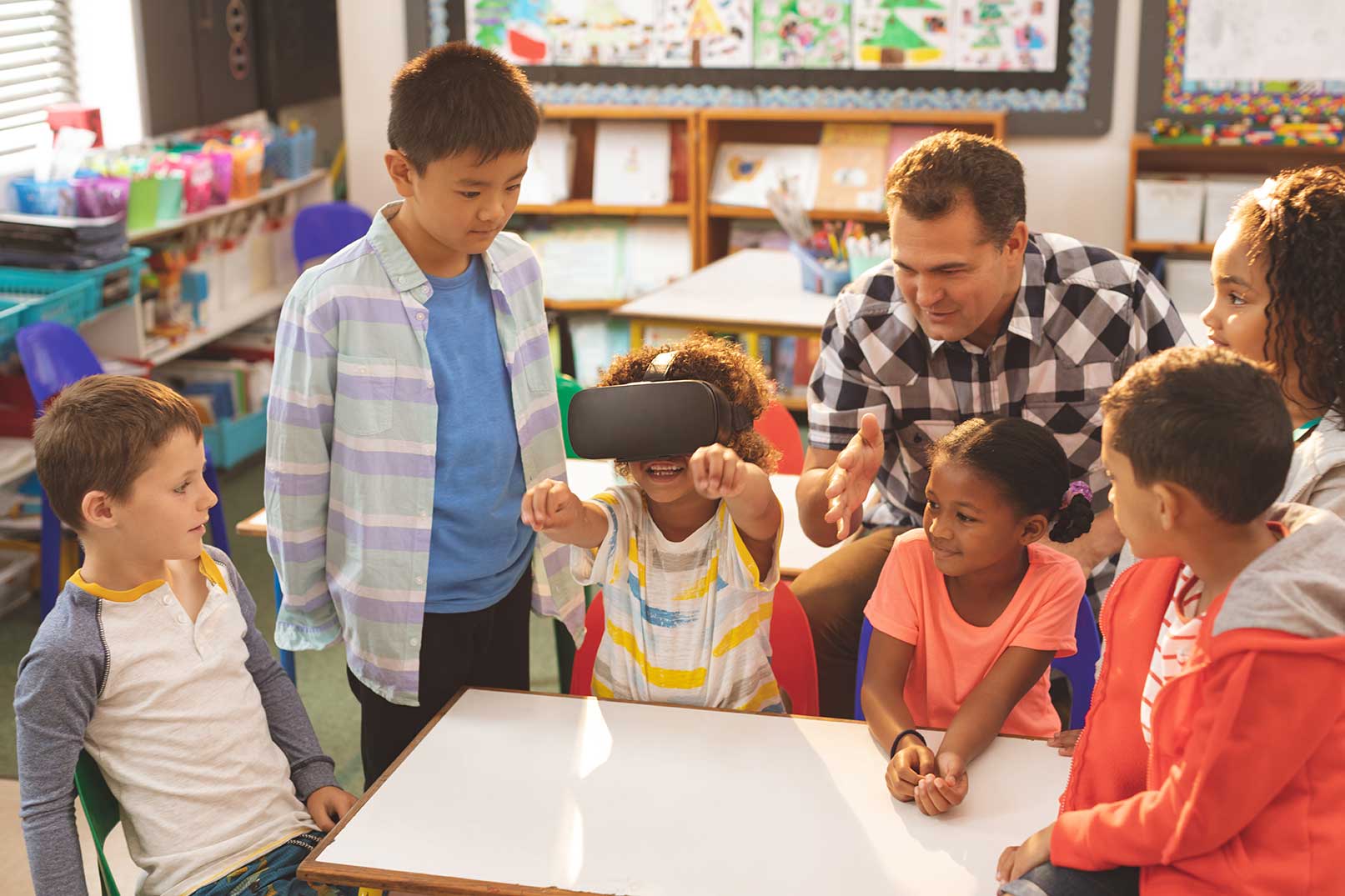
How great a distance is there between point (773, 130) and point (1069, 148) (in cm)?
110

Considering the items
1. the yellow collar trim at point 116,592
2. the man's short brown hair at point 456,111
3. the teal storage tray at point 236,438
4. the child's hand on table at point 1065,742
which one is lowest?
the teal storage tray at point 236,438

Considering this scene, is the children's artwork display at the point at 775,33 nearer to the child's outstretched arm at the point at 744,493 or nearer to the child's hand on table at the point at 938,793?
the child's outstretched arm at the point at 744,493

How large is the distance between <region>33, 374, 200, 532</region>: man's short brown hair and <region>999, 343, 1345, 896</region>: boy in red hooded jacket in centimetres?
108

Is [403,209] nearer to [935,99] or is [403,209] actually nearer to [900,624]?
[900,624]

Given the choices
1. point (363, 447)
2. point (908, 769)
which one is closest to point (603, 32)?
point (363, 447)

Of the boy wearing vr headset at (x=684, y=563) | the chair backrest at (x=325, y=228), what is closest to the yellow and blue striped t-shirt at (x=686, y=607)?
the boy wearing vr headset at (x=684, y=563)

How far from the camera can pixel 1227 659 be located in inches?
42.6

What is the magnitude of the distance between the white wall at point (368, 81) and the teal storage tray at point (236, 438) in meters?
1.21

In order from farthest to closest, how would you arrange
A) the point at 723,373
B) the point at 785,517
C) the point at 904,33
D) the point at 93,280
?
the point at 904,33
the point at 93,280
the point at 785,517
the point at 723,373

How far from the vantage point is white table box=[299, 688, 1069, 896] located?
1.29 meters

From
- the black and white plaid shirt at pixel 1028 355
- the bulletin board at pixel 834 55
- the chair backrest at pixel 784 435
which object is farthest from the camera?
the bulletin board at pixel 834 55

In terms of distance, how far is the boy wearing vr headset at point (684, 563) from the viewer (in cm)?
165

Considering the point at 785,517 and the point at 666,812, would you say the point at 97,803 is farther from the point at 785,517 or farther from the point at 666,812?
the point at 785,517

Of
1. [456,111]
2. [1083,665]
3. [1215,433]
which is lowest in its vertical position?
[1083,665]
